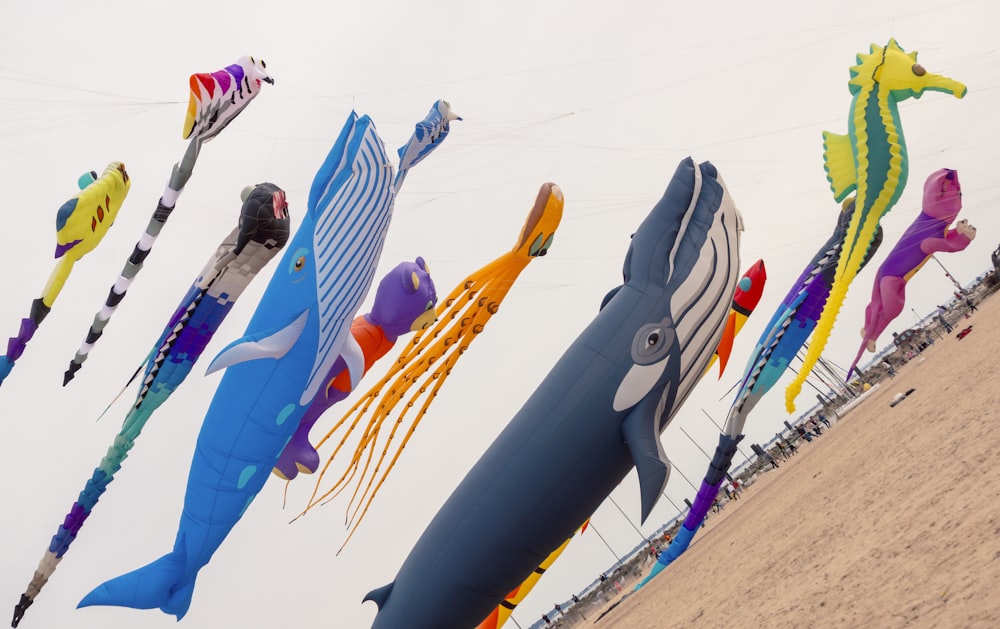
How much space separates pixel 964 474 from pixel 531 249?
408cm

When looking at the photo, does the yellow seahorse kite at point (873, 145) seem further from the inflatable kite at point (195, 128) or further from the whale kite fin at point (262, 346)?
the inflatable kite at point (195, 128)

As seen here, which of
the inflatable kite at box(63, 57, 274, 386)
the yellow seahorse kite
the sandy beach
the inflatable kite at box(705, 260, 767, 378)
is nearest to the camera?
the sandy beach

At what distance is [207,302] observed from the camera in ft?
23.4

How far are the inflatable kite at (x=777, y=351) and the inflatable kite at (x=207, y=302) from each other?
5.95 meters

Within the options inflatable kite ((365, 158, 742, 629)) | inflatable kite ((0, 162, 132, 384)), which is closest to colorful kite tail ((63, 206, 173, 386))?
inflatable kite ((0, 162, 132, 384))

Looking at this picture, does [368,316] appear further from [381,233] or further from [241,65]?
[241,65]

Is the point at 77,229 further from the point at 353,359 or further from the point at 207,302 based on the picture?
the point at 353,359

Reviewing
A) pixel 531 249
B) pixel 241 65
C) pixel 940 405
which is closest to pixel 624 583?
pixel 940 405

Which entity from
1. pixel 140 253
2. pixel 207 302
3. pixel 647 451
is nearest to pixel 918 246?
pixel 647 451

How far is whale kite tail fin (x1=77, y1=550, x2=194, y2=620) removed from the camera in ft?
20.7

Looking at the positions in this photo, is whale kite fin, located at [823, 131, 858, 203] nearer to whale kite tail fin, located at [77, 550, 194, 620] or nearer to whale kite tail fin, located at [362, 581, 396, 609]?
whale kite tail fin, located at [362, 581, 396, 609]

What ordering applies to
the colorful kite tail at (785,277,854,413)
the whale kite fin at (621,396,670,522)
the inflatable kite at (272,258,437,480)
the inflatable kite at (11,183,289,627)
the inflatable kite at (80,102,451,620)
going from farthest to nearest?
the colorful kite tail at (785,277,854,413) → the inflatable kite at (272,258,437,480) → the inflatable kite at (11,183,289,627) → the inflatable kite at (80,102,451,620) → the whale kite fin at (621,396,670,522)

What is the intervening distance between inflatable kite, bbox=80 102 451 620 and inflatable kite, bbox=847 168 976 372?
8.93 meters

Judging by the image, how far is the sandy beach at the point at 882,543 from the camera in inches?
149
